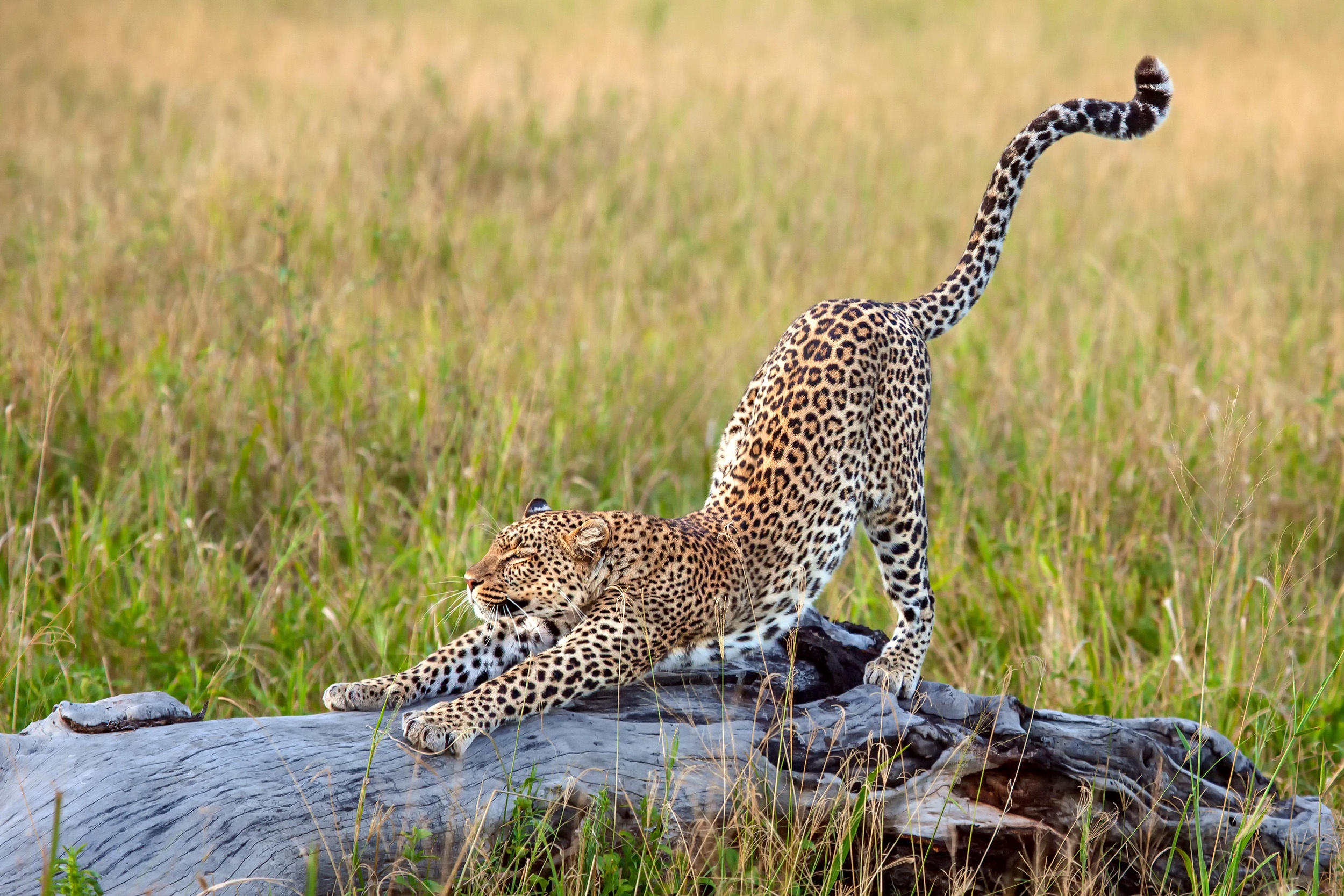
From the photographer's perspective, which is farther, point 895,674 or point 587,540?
point 895,674

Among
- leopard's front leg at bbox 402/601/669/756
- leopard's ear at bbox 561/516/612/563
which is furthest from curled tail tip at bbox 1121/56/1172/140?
leopard's front leg at bbox 402/601/669/756

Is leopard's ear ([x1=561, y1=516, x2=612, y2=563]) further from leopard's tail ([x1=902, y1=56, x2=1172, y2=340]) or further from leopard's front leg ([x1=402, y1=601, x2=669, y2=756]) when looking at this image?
leopard's tail ([x1=902, y1=56, x2=1172, y2=340])

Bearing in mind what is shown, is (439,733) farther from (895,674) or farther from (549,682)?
(895,674)

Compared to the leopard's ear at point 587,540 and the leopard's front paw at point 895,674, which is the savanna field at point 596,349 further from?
the leopard's front paw at point 895,674

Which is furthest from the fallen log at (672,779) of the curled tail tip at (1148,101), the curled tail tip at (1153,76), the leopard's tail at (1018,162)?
the curled tail tip at (1153,76)

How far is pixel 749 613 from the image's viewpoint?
13.9ft

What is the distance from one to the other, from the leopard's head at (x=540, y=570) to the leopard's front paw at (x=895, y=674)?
3.23ft

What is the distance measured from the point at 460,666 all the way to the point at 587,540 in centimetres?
54

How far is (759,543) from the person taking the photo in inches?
170

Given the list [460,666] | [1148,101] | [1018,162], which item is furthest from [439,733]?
[1148,101]

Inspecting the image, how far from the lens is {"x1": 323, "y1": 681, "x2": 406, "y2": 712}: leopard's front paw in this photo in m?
3.74

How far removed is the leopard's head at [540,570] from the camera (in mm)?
3965

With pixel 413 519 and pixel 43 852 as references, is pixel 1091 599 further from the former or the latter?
pixel 43 852

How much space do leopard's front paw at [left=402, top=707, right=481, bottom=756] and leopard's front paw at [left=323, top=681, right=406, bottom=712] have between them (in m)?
0.33
